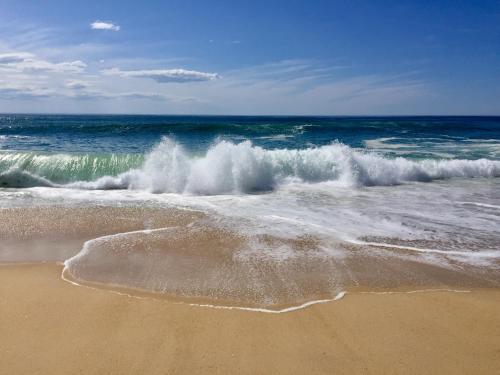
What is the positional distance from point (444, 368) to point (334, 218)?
4567 millimetres

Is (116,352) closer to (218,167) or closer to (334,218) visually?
(334,218)

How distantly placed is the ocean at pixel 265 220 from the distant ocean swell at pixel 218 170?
4 cm

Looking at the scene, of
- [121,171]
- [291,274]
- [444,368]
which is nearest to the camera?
[444,368]

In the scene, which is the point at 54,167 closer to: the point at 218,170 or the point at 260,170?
the point at 218,170

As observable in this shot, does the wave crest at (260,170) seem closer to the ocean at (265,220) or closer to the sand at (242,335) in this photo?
the ocean at (265,220)

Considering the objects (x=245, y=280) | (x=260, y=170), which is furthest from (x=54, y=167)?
(x=245, y=280)

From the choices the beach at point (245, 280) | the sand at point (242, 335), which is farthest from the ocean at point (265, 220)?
the sand at point (242, 335)

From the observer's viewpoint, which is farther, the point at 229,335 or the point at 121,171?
the point at 121,171

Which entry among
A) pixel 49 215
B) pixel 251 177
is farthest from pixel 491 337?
pixel 251 177

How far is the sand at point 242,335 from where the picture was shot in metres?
2.96

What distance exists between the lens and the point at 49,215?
735 centimetres

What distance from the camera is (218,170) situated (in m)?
11.0

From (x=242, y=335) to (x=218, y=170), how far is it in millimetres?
7892

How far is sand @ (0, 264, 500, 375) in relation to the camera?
9.71ft
